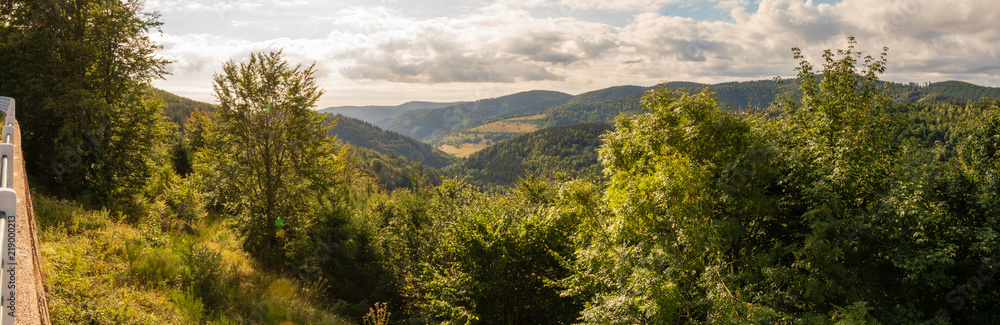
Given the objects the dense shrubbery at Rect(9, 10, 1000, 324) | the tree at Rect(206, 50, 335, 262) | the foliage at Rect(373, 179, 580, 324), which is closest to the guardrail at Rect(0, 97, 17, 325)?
the dense shrubbery at Rect(9, 10, 1000, 324)

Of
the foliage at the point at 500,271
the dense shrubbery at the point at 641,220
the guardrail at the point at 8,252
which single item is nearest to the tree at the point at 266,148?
the dense shrubbery at the point at 641,220

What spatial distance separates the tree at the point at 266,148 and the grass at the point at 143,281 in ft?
8.04

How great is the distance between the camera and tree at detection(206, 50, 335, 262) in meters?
18.5

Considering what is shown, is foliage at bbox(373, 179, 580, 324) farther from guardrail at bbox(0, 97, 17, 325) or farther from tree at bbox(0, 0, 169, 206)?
tree at bbox(0, 0, 169, 206)

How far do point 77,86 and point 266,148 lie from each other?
268 inches

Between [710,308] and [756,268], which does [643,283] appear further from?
[756,268]

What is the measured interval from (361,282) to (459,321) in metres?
11.1

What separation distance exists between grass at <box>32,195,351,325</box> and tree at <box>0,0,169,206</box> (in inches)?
128

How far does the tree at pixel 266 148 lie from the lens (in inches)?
727

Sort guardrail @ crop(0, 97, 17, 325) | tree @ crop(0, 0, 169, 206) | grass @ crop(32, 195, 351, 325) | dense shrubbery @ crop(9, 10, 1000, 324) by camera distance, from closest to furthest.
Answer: guardrail @ crop(0, 97, 17, 325) → grass @ crop(32, 195, 351, 325) → dense shrubbery @ crop(9, 10, 1000, 324) → tree @ crop(0, 0, 169, 206)

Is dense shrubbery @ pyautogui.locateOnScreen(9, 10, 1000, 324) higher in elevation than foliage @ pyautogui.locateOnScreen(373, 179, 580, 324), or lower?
higher

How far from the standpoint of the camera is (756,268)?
1116 cm

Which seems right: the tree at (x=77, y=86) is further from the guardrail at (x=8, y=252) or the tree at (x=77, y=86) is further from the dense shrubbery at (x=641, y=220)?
the guardrail at (x=8, y=252)

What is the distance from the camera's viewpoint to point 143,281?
35.4 ft
